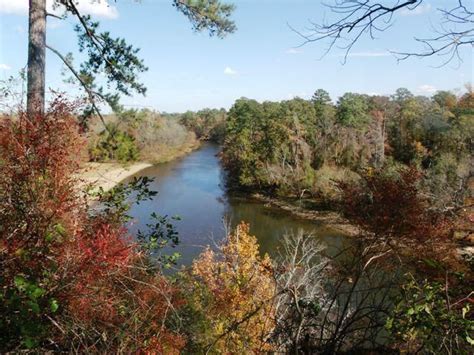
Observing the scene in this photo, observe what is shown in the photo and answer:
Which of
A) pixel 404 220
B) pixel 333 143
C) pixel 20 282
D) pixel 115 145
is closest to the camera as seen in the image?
pixel 20 282

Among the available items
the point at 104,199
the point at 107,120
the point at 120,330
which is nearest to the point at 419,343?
the point at 120,330

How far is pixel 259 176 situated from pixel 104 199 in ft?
94.5

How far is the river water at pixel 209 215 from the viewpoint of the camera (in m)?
21.2

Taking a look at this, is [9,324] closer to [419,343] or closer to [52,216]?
[52,216]

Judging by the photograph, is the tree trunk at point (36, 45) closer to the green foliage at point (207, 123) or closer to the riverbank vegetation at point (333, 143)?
the riverbank vegetation at point (333, 143)

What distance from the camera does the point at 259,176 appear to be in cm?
3356

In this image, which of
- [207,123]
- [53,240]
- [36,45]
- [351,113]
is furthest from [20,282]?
[207,123]

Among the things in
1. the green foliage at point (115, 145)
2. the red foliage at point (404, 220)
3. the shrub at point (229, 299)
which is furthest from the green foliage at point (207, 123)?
the red foliage at point (404, 220)

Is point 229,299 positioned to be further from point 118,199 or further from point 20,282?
point 20,282

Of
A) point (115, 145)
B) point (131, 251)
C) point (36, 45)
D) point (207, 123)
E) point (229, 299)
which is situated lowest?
point (229, 299)

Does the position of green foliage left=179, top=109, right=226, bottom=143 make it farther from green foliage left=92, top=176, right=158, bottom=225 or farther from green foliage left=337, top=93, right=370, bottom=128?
green foliage left=92, top=176, right=158, bottom=225

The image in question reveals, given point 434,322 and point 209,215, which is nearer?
point 434,322

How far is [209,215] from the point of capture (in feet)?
87.1

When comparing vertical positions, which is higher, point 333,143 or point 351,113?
point 351,113
